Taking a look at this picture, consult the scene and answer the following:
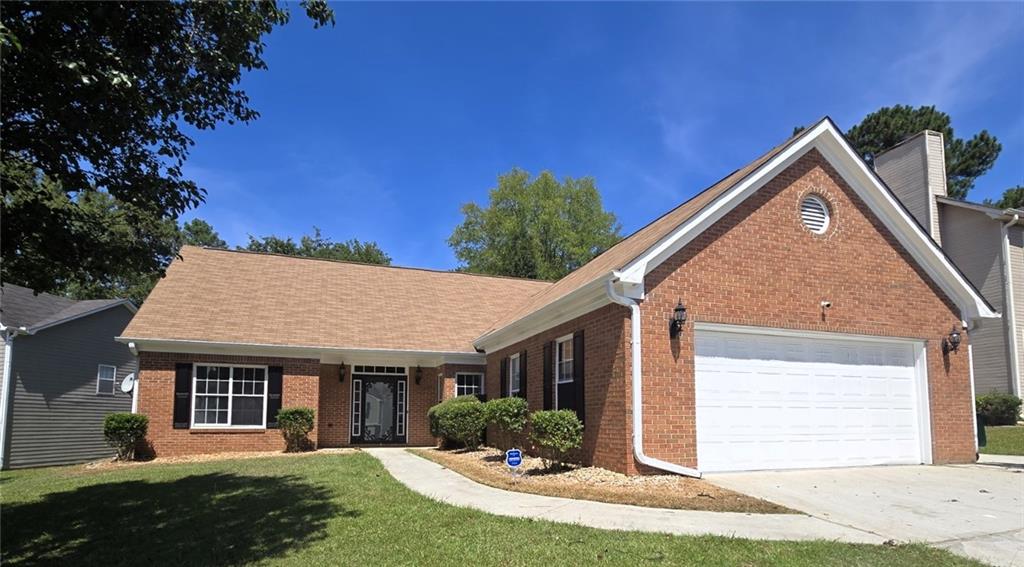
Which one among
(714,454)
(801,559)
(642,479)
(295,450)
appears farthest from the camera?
(295,450)

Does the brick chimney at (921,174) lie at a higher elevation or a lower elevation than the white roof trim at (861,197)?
higher

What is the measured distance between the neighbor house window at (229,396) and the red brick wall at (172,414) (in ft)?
0.74

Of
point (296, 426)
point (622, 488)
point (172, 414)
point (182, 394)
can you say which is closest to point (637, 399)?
point (622, 488)

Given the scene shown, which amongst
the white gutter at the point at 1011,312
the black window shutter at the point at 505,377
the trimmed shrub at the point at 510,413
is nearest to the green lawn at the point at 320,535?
the trimmed shrub at the point at 510,413

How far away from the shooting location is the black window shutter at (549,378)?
12891 millimetres

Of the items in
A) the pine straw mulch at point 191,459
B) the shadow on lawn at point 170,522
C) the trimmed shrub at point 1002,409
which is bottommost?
the pine straw mulch at point 191,459

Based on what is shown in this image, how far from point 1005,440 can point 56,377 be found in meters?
27.3

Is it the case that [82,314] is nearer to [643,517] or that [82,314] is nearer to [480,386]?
[480,386]

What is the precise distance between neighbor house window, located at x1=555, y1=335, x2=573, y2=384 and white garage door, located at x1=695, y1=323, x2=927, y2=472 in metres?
2.71

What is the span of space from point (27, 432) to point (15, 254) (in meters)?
15.0

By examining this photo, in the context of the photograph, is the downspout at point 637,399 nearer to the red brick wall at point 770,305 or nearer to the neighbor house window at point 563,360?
the red brick wall at point 770,305

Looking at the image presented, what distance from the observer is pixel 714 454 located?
1049 cm

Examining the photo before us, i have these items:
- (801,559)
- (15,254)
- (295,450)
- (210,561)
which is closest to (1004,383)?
(801,559)

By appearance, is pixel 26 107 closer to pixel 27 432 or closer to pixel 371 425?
pixel 371 425
